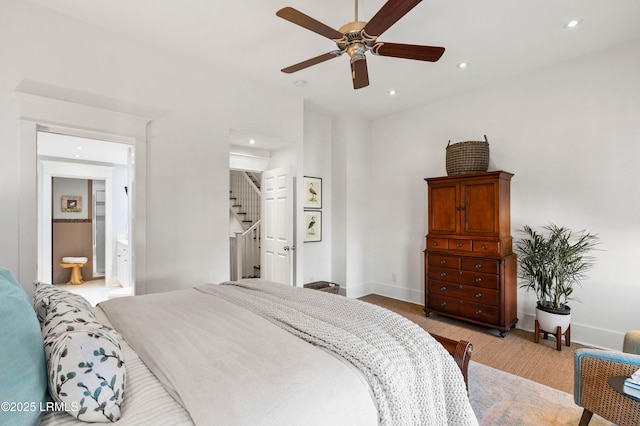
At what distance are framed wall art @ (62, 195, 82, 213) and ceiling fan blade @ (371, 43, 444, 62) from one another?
6261 millimetres

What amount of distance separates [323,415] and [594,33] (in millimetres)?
3764

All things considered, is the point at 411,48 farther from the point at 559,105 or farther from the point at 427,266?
the point at 427,266

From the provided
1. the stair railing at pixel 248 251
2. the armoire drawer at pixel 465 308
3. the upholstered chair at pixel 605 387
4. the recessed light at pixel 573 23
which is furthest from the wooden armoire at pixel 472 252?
the stair railing at pixel 248 251

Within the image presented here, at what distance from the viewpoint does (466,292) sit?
350cm

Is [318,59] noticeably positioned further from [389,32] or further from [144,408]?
[144,408]

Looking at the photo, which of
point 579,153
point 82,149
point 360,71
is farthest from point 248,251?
point 579,153

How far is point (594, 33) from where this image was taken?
2.71m

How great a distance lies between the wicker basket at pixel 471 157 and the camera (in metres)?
3.52

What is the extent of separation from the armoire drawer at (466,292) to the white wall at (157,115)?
2536mm

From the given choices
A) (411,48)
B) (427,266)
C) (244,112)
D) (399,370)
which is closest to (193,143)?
(244,112)

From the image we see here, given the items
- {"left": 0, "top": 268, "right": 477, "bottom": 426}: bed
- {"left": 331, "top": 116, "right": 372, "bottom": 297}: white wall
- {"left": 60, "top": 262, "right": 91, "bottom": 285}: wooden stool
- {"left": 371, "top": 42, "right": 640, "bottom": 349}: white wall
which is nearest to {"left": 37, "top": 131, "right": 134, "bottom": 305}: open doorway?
{"left": 60, "top": 262, "right": 91, "bottom": 285}: wooden stool

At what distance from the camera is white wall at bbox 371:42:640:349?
2910 mm

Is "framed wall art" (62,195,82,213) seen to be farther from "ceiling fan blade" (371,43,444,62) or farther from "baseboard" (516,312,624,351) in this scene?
"baseboard" (516,312,624,351)

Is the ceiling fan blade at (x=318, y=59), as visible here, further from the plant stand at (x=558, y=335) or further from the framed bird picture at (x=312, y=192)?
the plant stand at (x=558, y=335)
